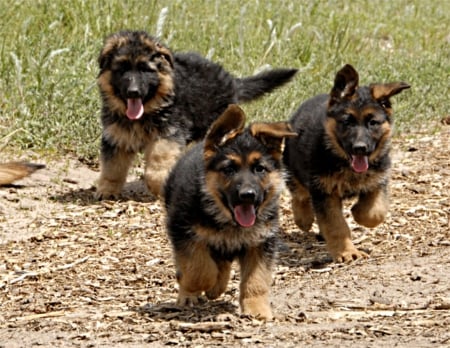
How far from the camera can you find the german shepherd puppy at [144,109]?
8852 mm

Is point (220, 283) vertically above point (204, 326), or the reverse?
point (204, 326)

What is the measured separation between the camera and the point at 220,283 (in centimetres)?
608

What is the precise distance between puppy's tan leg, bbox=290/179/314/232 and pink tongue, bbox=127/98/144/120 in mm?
1645

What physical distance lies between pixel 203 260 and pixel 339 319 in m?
0.79

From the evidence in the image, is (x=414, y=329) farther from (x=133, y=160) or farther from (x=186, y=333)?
(x=133, y=160)

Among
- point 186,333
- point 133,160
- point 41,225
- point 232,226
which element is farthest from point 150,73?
point 186,333

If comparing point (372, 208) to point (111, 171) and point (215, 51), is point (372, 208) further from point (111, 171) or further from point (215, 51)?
point (215, 51)

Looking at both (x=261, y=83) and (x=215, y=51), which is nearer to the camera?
(x=261, y=83)

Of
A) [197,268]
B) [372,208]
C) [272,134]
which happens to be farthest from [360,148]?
[197,268]

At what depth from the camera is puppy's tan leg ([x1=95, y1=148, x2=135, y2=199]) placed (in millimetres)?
8898

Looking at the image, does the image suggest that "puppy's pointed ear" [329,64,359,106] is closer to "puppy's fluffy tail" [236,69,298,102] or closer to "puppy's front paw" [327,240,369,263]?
"puppy's front paw" [327,240,369,263]

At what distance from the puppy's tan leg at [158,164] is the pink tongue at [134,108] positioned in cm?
31

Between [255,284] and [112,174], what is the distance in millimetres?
3473

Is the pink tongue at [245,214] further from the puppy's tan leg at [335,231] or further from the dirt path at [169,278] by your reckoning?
the puppy's tan leg at [335,231]
